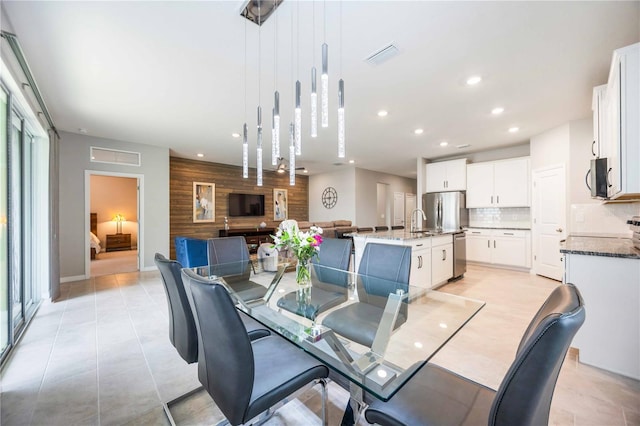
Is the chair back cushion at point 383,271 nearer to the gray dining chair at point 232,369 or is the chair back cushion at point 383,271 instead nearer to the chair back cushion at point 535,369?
the gray dining chair at point 232,369

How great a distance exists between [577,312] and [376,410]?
0.73 metres

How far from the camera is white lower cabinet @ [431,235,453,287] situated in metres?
3.85

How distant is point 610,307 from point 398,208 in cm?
785

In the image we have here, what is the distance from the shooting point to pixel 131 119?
13.2 ft

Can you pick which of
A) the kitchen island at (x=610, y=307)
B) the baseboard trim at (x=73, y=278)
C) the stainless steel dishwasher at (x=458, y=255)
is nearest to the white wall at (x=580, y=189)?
the stainless steel dishwasher at (x=458, y=255)

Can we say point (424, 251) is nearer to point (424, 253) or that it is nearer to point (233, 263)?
point (424, 253)

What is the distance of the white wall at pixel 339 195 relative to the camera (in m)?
8.14

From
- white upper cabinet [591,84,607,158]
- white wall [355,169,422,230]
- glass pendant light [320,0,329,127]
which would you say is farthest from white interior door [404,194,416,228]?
glass pendant light [320,0,329,127]

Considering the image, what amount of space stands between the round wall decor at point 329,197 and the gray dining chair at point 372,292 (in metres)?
6.22

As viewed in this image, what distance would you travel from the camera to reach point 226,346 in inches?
38.4

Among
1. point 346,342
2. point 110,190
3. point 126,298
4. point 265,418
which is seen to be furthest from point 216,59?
point 110,190

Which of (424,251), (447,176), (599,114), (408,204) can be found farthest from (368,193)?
(599,114)

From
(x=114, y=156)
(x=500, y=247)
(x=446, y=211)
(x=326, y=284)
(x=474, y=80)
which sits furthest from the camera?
(x=446, y=211)

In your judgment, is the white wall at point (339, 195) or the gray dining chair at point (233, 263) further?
the white wall at point (339, 195)
